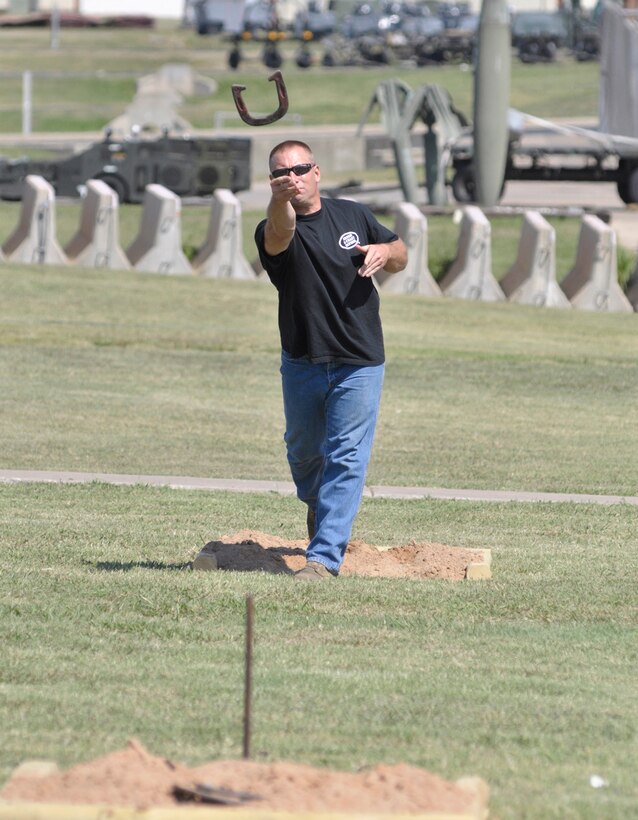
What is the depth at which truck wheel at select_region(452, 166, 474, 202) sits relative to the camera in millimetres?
32344

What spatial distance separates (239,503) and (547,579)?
2.86m

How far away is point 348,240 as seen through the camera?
24.5 ft

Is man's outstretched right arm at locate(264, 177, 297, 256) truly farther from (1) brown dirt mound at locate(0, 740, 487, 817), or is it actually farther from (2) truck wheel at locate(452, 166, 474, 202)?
(2) truck wheel at locate(452, 166, 474, 202)

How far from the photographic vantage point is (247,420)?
14.7 m

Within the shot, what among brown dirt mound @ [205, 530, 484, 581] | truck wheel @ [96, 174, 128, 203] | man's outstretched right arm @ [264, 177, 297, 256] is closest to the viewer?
man's outstretched right arm @ [264, 177, 297, 256]

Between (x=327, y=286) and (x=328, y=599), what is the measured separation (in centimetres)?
134

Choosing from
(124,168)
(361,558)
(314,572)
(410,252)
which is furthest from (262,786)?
(124,168)

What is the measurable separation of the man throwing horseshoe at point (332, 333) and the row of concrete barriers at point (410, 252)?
53.8 ft

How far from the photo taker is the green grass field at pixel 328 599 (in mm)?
5266

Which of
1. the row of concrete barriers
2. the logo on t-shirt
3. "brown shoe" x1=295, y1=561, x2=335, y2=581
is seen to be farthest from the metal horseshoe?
the row of concrete barriers

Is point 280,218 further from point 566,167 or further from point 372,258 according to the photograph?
point 566,167

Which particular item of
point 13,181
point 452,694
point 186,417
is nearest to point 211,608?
point 452,694

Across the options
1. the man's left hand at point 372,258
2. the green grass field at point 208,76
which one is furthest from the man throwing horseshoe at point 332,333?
the green grass field at point 208,76

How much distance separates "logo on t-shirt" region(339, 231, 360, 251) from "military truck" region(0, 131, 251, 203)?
24346 millimetres
